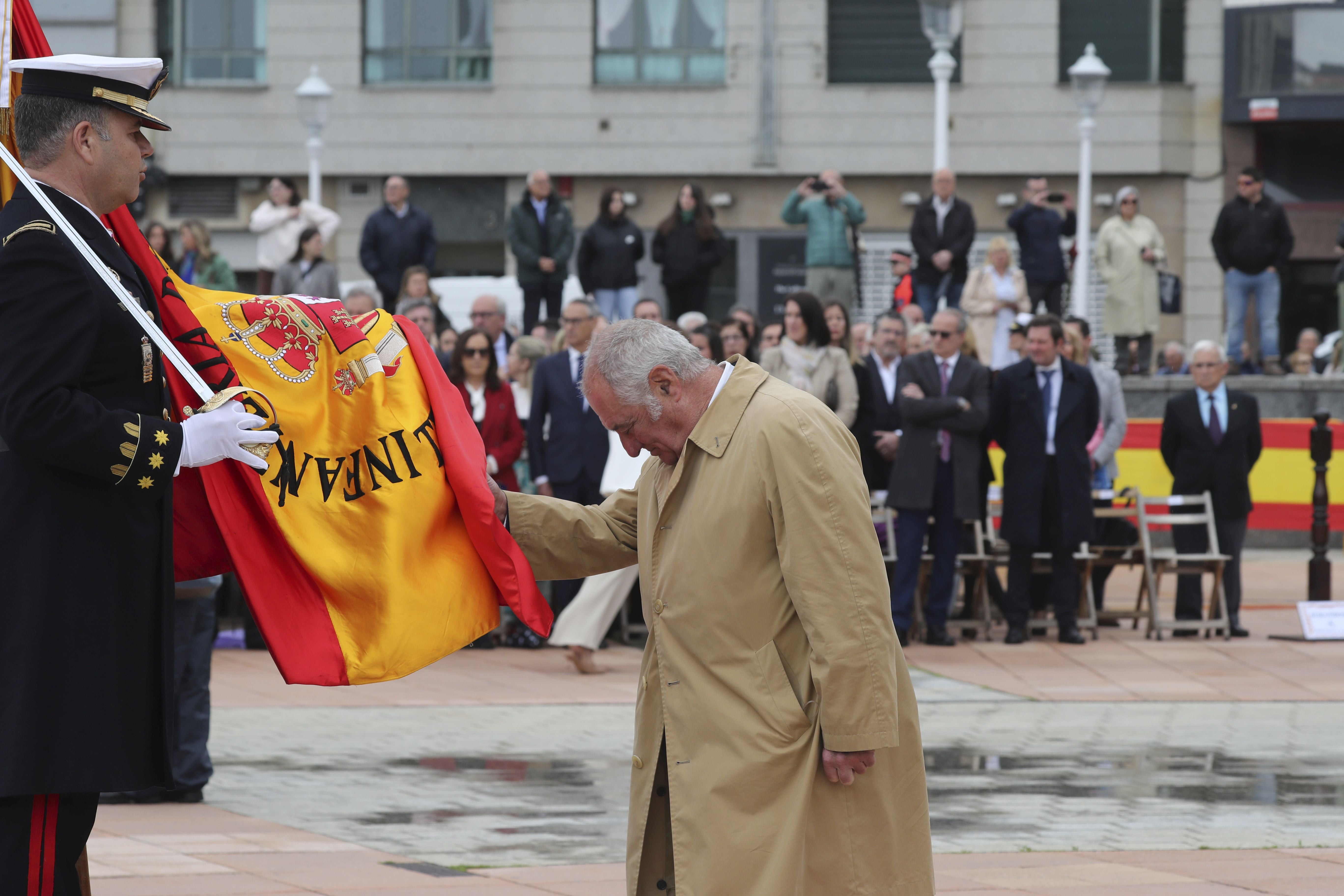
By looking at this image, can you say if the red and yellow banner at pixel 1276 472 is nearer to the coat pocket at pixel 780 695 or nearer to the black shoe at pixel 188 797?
the black shoe at pixel 188 797

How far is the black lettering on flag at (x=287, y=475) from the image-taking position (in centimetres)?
463

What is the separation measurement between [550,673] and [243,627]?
2455 mm

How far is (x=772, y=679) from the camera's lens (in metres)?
4.43

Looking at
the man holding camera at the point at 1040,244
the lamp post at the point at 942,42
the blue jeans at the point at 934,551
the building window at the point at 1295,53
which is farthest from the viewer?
the building window at the point at 1295,53

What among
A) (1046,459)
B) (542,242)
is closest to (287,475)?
(1046,459)

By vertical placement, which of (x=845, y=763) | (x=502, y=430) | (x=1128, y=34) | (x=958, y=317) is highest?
(x=1128, y=34)

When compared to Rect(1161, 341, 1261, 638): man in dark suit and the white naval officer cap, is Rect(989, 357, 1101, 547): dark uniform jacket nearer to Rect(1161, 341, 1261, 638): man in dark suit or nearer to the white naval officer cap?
Rect(1161, 341, 1261, 638): man in dark suit

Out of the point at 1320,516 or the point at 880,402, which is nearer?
the point at 880,402

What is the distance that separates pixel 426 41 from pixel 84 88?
28.2 meters

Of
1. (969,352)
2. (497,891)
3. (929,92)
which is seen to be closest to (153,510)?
(497,891)

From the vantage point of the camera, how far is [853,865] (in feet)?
14.5

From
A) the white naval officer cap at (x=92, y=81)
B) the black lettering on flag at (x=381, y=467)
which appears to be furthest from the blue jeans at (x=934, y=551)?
the white naval officer cap at (x=92, y=81)

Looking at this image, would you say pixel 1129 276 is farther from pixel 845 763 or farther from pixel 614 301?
pixel 845 763

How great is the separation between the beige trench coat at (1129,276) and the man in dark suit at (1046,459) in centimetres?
853
